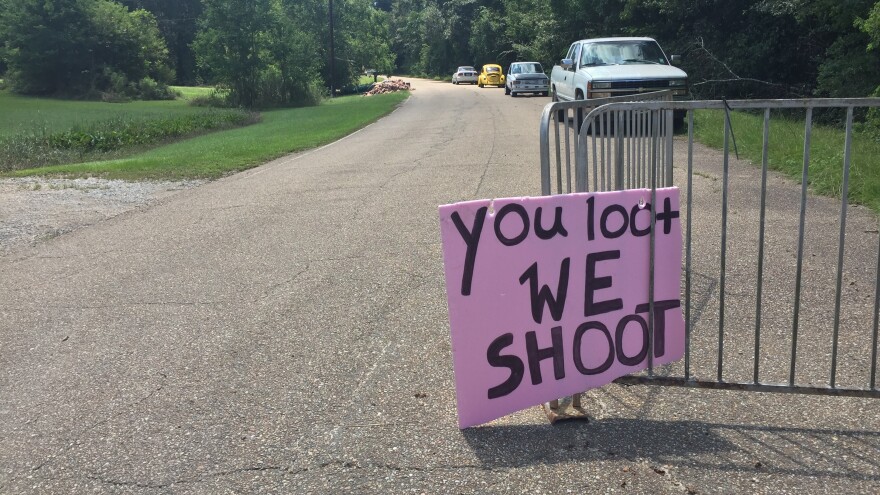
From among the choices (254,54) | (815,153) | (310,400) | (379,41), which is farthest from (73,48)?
(310,400)

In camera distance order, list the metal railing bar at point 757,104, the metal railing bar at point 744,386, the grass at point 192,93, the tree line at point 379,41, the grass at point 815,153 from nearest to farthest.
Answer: the metal railing bar at point 757,104
the metal railing bar at point 744,386
the grass at point 815,153
the tree line at point 379,41
the grass at point 192,93

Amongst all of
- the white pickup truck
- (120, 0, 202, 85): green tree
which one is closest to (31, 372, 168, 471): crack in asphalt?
the white pickup truck

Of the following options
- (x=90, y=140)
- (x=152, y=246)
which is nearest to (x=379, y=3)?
(x=90, y=140)

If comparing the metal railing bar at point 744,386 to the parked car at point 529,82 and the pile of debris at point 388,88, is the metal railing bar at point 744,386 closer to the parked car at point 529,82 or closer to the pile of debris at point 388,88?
the parked car at point 529,82

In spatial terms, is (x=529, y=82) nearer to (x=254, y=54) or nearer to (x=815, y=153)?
(x=254, y=54)

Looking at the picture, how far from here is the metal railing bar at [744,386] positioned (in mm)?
4082

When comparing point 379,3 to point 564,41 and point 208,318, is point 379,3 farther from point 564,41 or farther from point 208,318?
point 208,318

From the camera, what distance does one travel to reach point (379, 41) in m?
83.9

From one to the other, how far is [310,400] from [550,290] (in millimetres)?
1460

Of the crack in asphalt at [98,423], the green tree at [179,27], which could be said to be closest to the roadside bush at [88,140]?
the crack in asphalt at [98,423]

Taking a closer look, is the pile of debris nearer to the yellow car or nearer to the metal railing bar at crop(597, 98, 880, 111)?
the yellow car

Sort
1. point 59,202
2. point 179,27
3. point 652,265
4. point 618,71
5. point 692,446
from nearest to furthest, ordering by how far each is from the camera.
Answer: point 692,446, point 652,265, point 59,202, point 618,71, point 179,27

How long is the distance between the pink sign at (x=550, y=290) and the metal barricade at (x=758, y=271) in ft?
0.49

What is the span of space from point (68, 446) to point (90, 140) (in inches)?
897
